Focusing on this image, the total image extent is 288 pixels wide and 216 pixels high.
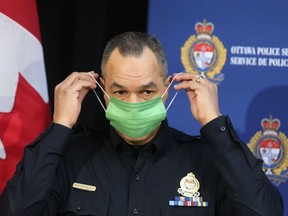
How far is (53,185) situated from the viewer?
233 centimetres

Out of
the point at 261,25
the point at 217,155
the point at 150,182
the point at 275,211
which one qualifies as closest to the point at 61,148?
the point at 150,182

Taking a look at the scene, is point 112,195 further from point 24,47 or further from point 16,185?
point 24,47

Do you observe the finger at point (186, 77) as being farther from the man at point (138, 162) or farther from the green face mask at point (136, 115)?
the green face mask at point (136, 115)

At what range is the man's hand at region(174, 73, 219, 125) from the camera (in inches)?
90.9

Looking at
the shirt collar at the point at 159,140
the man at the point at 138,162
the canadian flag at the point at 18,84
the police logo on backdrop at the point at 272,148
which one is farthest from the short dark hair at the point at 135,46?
the police logo on backdrop at the point at 272,148

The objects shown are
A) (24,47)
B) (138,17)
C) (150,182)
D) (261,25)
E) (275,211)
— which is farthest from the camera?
(138,17)

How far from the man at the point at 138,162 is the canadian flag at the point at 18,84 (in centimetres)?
A: 31

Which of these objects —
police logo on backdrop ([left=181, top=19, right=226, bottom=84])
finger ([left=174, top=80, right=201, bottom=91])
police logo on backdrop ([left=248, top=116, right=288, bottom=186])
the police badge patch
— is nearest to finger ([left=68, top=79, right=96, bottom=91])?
finger ([left=174, top=80, right=201, bottom=91])

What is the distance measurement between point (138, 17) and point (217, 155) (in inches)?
55.1

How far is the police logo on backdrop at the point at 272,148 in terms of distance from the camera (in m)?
2.98

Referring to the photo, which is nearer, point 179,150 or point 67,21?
point 179,150

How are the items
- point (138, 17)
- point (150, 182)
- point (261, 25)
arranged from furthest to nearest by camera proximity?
point (138, 17) → point (261, 25) → point (150, 182)

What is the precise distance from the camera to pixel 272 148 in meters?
3.00

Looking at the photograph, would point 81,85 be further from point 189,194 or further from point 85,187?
point 189,194
